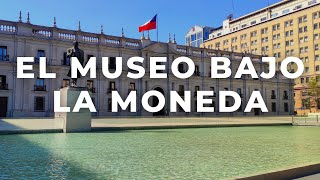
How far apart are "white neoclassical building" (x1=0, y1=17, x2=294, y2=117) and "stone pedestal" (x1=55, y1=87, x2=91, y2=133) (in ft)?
84.3

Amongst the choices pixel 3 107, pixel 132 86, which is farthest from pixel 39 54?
pixel 132 86

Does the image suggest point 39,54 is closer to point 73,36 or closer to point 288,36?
point 73,36

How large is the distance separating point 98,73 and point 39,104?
8696 millimetres

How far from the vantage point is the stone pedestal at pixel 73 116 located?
15086mm

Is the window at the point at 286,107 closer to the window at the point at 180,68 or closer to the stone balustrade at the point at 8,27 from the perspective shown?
the window at the point at 180,68

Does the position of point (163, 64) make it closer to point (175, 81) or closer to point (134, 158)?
point (175, 81)

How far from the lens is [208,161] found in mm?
7281

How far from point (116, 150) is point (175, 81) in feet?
136

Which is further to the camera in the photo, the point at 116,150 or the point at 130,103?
the point at 130,103

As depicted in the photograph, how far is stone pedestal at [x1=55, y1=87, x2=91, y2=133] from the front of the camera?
49.5 ft

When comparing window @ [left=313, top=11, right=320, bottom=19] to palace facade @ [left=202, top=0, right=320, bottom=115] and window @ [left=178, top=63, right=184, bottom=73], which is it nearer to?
palace facade @ [left=202, top=0, right=320, bottom=115]

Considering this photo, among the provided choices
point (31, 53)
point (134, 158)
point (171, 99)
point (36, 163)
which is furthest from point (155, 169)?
point (171, 99)

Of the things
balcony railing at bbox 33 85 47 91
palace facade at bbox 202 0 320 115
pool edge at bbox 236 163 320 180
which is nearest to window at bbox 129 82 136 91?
balcony railing at bbox 33 85 47 91

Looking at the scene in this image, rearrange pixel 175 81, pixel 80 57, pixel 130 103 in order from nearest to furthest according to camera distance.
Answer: pixel 80 57
pixel 130 103
pixel 175 81
